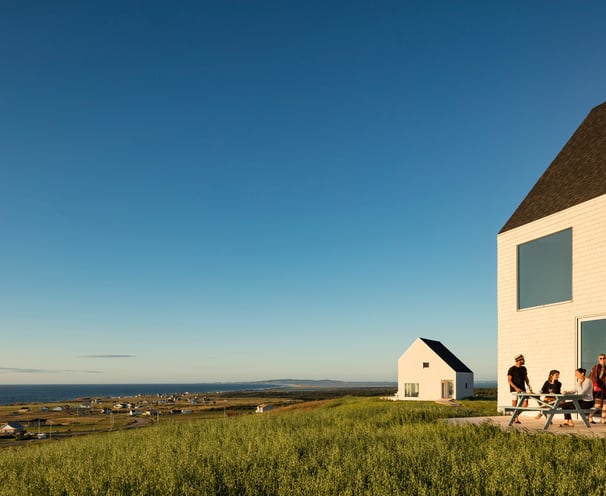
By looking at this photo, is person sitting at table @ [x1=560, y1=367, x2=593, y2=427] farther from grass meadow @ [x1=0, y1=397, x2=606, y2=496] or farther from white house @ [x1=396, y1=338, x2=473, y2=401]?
white house @ [x1=396, y1=338, x2=473, y2=401]

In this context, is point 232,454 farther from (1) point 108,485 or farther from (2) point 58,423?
(2) point 58,423

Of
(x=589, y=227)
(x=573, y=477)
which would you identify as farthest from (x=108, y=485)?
(x=589, y=227)

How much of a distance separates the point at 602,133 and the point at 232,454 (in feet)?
48.7

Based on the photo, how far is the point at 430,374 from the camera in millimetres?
42750

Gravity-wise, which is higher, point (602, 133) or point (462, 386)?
point (602, 133)

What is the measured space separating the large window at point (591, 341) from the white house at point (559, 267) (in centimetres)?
2

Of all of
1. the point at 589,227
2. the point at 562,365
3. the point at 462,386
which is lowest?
the point at 462,386

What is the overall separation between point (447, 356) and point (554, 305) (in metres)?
30.6

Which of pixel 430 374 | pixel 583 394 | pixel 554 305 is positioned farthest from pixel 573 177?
pixel 430 374

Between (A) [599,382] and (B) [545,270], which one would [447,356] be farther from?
(A) [599,382]

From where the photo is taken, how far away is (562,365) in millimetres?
14336

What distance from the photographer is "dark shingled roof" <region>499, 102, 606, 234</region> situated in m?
14.7

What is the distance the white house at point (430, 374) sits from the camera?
138 feet

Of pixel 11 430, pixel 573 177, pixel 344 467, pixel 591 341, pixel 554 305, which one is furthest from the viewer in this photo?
pixel 11 430
